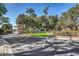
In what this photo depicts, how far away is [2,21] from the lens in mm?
3830

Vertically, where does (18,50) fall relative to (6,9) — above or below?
below

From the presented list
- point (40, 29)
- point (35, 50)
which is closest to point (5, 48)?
point (35, 50)

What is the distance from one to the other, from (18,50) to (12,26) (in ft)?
0.83

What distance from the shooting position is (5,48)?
380 cm

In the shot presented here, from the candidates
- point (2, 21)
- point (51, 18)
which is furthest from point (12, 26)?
point (51, 18)

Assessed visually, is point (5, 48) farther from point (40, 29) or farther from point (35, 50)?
point (40, 29)

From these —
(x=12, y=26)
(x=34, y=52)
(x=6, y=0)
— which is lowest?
Result: (x=34, y=52)

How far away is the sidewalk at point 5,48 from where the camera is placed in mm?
3781

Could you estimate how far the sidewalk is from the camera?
3.78 meters

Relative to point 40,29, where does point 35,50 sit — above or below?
below

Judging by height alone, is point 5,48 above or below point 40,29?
below

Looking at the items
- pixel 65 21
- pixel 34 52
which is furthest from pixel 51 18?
pixel 34 52

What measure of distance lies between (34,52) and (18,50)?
0.17 metres

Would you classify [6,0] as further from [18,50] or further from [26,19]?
[18,50]
